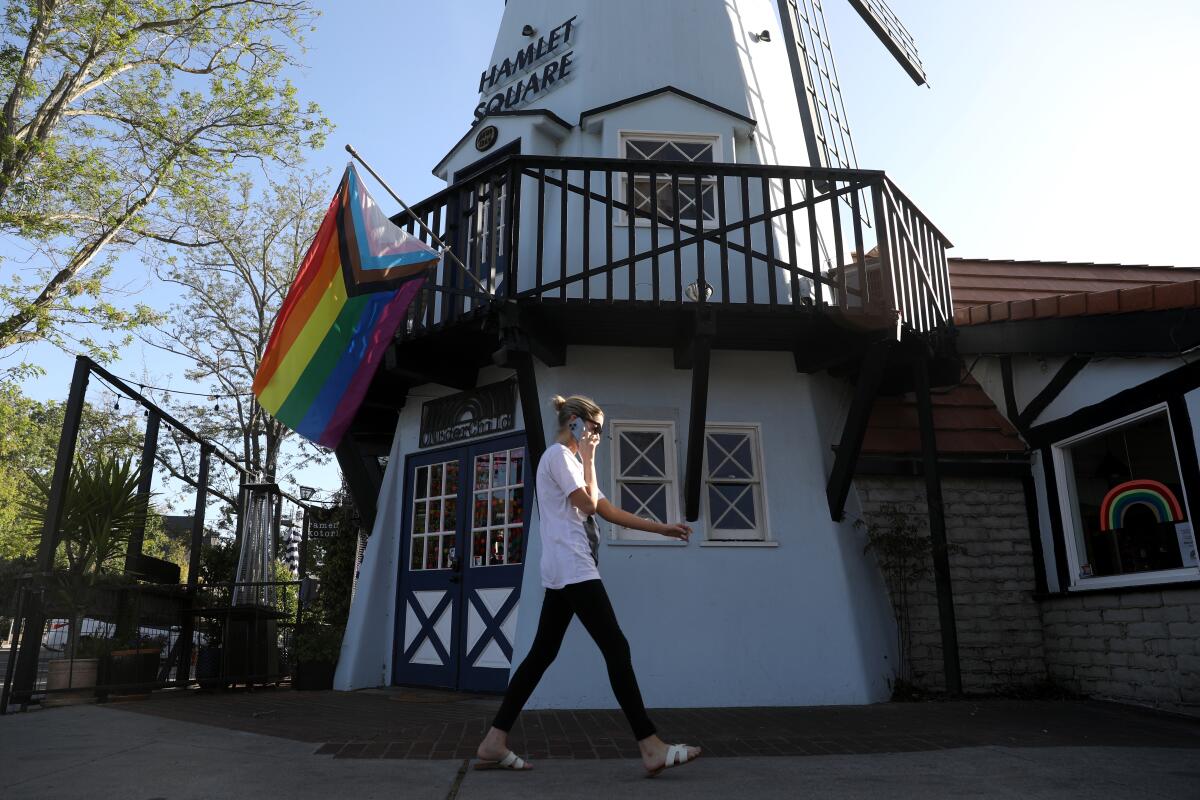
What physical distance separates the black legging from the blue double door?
3.95m

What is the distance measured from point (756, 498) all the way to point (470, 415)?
121 inches

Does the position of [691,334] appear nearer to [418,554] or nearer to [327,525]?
[418,554]

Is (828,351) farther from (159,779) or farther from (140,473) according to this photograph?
(140,473)

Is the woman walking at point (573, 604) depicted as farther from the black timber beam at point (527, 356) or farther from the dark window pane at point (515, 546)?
the dark window pane at point (515, 546)

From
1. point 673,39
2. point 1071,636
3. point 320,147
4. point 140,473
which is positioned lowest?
point 1071,636

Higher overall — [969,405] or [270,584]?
[969,405]

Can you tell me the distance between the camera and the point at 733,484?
7895mm

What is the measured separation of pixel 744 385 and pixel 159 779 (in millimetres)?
5891

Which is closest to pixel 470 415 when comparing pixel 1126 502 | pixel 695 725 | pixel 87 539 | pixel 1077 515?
pixel 87 539

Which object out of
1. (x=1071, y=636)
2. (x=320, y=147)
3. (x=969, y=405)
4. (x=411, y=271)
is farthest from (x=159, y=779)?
(x=320, y=147)

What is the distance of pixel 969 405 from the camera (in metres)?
8.78

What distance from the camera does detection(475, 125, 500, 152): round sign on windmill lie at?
9406mm

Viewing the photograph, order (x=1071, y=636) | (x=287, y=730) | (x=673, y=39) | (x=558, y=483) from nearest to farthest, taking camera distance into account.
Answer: (x=558, y=483) < (x=287, y=730) < (x=1071, y=636) < (x=673, y=39)

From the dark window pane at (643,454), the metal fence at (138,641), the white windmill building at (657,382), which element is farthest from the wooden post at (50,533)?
the dark window pane at (643,454)
